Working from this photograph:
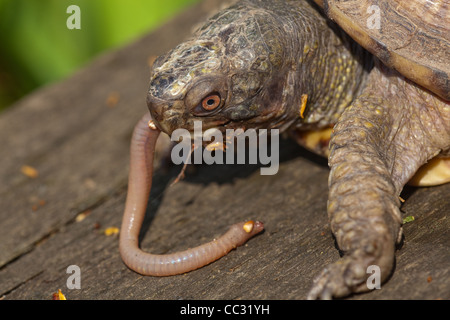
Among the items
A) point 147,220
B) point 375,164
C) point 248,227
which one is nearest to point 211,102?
point 248,227

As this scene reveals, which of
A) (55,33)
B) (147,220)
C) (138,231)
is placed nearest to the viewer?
(138,231)

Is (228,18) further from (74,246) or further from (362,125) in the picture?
(74,246)

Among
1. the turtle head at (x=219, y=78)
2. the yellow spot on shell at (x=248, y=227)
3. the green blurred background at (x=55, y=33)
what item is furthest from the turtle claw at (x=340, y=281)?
the green blurred background at (x=55, y=33)

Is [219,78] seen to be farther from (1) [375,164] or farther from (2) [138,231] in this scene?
(2) [138,231]

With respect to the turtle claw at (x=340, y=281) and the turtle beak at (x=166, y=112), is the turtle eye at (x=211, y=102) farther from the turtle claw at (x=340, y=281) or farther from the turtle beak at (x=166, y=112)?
the turtle claw at (x=340, y=281)

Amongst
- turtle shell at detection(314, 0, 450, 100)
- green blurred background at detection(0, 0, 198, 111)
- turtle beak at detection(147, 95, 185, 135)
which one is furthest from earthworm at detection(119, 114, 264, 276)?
green blurred background at detection(0, 0, 198, 111)

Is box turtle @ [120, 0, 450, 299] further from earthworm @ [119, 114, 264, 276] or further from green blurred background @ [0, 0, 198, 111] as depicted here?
green blurred background @ [0, 0, 198, 111]
